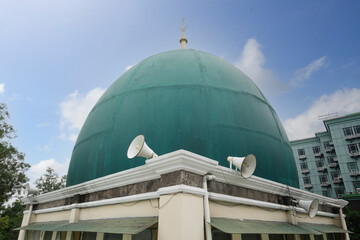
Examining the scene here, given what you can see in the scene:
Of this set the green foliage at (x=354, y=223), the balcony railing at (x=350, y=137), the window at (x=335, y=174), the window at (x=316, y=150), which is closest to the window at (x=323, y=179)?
the window at (x=335, y=174)

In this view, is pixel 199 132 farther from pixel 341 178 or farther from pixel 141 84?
pixel 341 178

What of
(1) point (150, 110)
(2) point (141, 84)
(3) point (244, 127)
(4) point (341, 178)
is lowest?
(3) point (244, 127)

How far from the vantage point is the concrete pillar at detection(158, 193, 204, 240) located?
4.76 m

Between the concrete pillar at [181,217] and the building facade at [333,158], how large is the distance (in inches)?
1665

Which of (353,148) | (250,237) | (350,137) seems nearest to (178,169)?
(250,237)

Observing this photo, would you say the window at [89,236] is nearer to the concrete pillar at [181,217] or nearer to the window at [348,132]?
the concrete pillar at [181,217]

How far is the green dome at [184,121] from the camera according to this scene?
765 centimetres

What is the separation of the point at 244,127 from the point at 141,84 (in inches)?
168

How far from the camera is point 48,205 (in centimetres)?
1030

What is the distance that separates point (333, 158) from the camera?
43.7 metres

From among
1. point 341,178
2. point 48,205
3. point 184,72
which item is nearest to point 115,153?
point 184,72

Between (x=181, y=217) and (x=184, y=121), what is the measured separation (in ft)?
11.6

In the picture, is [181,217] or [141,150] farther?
[141,150]

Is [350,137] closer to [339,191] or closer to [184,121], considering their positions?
[339,191]
